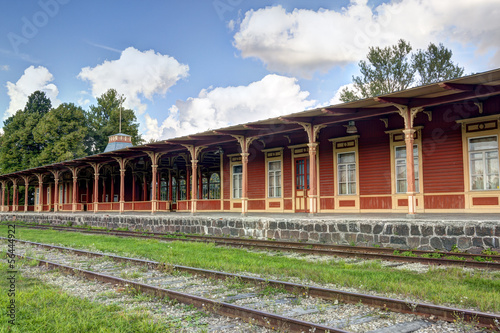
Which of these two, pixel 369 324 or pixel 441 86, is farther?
pixel 441 86

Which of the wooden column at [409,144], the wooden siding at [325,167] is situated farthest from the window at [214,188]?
the wooden column at [409,144]

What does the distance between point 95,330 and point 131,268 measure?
444 centimetres

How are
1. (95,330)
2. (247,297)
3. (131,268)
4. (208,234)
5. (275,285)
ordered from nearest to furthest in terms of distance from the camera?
(95,330) < (247,297) < (275,285) < (131,268) < (208,234)

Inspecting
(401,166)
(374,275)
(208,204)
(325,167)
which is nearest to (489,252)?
(374,275)

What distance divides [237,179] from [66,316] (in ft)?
53.9

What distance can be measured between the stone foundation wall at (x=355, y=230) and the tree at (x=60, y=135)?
3217cm

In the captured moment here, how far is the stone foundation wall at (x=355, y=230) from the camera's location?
396 inches

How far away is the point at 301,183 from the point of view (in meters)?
18.0

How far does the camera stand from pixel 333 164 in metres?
17.0

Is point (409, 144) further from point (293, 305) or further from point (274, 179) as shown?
point (293, 305)

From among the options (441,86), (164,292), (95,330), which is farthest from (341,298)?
(441,86)

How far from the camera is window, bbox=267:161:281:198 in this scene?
1903cm

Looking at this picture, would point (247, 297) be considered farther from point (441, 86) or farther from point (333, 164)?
point (333, 164)

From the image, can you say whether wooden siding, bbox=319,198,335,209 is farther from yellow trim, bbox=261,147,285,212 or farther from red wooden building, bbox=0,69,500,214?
yellow trim, bbox=261,147,285,212
